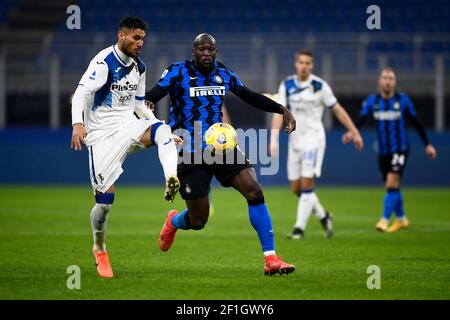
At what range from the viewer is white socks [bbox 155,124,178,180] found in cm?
741

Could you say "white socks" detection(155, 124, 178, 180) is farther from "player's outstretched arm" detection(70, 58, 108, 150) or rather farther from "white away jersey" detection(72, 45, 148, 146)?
"player's outstretched arm" detection(70, 58, 108, 150)

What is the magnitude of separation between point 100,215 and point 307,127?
16.9 ft

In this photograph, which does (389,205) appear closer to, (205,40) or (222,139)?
(222,139)

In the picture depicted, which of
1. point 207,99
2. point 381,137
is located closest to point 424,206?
point 381,137

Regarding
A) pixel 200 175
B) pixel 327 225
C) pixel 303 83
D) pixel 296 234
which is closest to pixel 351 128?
pixel 303 83

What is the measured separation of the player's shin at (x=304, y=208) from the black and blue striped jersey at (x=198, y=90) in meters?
4.00

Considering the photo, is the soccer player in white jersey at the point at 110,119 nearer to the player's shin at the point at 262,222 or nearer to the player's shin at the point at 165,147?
the player's shin at the point at 165,147

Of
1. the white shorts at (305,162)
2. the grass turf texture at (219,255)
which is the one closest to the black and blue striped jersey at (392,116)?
the grass turf texture at (219,255)

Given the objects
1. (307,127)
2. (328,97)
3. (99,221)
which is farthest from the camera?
(307,127)

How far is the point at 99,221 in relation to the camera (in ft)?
26.1

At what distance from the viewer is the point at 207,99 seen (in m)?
8.29

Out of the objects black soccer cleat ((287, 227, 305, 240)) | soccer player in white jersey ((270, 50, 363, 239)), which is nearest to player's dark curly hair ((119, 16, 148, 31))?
soccer player in white jersey ((270, 50, 363, 239))

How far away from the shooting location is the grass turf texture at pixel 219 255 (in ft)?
23.0

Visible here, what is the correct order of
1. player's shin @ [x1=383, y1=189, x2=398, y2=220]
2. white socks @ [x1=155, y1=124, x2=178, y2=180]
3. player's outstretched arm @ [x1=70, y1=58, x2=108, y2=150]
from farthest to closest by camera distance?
player's shin @ [x1=383, y1=189, x2=398, y2=220] → player's outstretched arm @ [x1=70, y1=58, x2=108, y2=150] → white socks @ [x1=155, y1=124, x2=178, y2=180]
